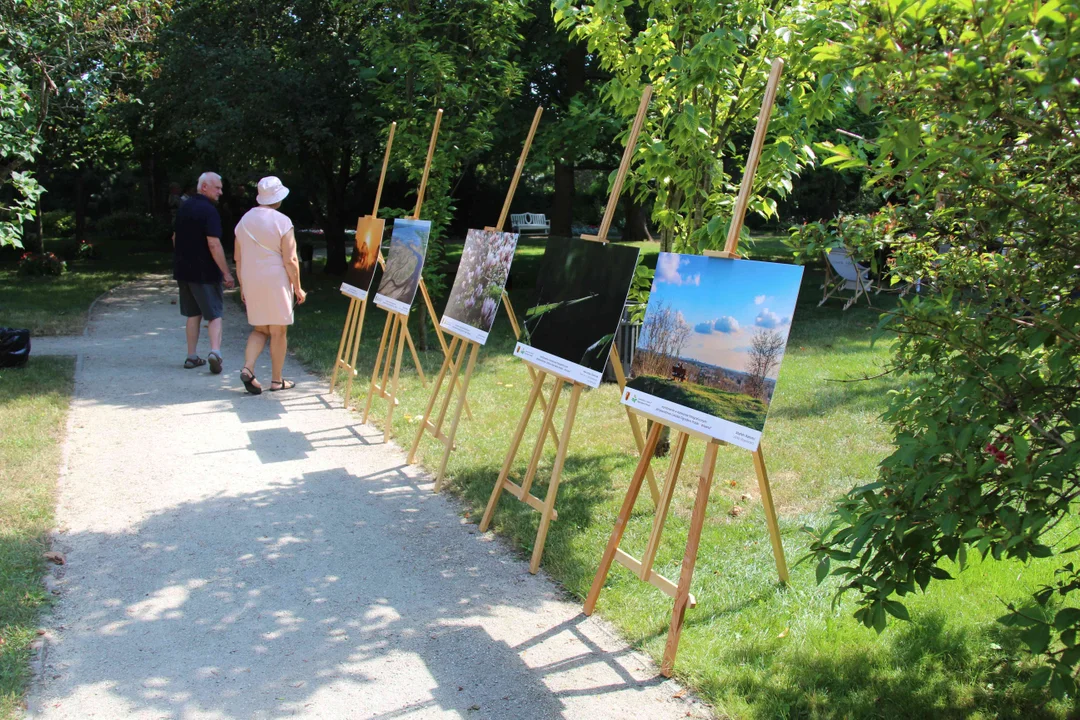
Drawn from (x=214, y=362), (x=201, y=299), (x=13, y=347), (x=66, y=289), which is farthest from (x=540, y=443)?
(x=66, y=289)

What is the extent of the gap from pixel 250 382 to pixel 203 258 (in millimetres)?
1681

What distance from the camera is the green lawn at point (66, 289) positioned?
41.4ft

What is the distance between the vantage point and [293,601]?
4.31 metres

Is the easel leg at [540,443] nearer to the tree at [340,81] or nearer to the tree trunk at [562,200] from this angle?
the tree at [340,81]

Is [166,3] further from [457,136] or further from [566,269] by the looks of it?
[566,269]

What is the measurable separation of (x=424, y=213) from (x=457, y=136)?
1.14 meters

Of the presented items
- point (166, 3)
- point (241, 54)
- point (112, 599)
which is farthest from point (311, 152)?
point (112, 599)

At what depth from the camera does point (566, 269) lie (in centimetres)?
489

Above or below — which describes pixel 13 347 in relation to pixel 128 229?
above

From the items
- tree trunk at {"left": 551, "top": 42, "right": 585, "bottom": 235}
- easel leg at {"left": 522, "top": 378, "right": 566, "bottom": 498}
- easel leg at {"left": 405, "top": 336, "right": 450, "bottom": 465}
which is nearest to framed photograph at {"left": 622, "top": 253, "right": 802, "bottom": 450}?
easel leg at {"left": 522, "top": 378, "right": 566, "bottom": 498}

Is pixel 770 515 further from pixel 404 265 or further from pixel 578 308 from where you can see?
pixel 404 265

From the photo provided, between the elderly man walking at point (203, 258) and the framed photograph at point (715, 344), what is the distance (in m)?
6.21

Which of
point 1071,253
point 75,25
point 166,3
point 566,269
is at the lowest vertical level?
point 566,269

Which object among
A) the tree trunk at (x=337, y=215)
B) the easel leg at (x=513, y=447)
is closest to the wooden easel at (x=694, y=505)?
the easel leg at (x=513, y=447)
